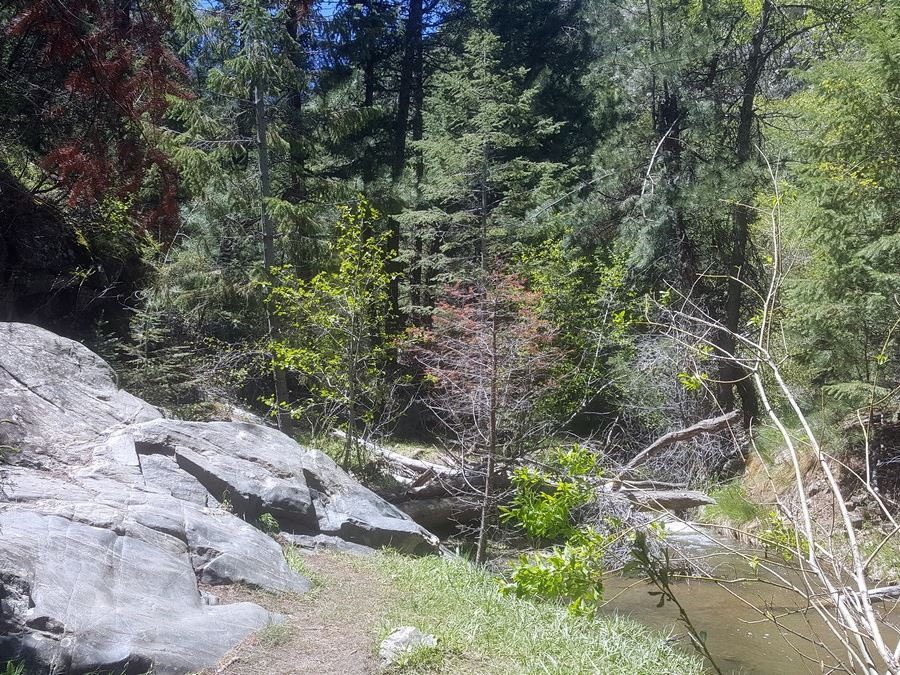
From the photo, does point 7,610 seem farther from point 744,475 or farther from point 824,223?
point 744,475

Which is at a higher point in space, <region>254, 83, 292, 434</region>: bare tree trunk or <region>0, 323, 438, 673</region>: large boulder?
<region>254, 83, 292, 434</region>: bare tree trunk

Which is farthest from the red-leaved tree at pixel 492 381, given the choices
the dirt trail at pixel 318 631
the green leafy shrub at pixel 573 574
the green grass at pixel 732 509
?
the green leafy shrub at pixel 573 574

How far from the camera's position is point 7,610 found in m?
3.45

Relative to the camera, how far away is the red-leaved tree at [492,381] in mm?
8328

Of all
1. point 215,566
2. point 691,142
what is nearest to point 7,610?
point 215,566

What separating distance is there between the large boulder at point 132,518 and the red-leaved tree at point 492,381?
128cm

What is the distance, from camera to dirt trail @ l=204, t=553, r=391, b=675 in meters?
4.22

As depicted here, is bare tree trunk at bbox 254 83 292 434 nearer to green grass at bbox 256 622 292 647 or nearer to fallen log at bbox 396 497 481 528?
fallen log at bbox 396 497 481 528

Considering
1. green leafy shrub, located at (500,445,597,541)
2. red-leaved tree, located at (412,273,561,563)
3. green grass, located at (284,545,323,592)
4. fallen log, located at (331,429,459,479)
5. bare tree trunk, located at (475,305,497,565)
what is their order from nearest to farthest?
green leafy shrub, located at (500,445,597,541), green grass, located at (284,545,323,592), bare tree trunk, located at (475,305,497,565), red-leaved tree, located at (412,273,561,563), fallen log, located at (331,429,459,479)

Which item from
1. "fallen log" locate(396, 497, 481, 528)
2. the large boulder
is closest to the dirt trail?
the large boulder

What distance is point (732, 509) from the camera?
1089cm

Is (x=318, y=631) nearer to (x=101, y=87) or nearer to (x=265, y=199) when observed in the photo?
(x=101, y=87)

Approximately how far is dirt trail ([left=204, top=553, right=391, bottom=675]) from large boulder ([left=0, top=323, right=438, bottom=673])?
16 cm

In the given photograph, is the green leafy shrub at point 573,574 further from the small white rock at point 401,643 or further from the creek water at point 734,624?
the creek water at point 734,624
